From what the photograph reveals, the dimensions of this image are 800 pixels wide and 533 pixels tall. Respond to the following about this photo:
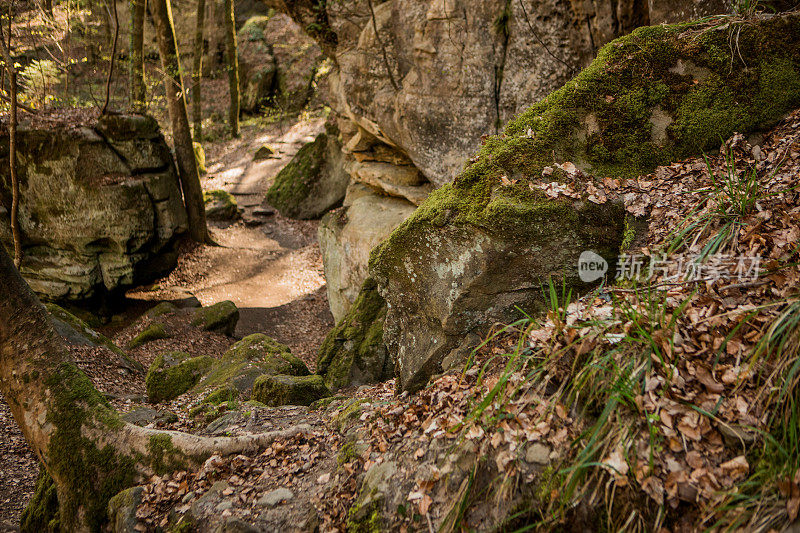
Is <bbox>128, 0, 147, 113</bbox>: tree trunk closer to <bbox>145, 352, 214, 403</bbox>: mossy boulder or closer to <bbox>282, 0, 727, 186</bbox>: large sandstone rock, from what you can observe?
<bbox>282, 0, 727, 186</bbox>: large sandstone rock

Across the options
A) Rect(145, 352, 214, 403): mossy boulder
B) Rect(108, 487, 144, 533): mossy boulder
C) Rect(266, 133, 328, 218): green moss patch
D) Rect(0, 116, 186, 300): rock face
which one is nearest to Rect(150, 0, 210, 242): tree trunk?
Rect(0, 116, 186, 300): rock face

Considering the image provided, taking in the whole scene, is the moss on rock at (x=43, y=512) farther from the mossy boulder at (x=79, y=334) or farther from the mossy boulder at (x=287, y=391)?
the mossy boulder at (x=79, y=334)

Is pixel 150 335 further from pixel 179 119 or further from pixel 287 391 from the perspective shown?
pixel 179 119

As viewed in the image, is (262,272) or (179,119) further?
(262,272)

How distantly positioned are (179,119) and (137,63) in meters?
1.96

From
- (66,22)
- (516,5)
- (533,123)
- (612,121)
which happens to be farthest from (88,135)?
(612,121)

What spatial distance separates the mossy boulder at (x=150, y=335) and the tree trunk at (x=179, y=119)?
175 inches

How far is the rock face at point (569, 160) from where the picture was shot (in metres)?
3.99

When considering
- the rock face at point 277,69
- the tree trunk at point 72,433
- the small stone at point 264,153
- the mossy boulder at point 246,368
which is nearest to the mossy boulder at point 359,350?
the mossy boulder at point 246,368

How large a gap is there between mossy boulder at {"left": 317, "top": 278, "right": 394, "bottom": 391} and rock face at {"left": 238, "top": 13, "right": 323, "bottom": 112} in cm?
1811

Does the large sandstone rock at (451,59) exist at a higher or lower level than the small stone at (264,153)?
higher

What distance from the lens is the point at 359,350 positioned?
7.21m

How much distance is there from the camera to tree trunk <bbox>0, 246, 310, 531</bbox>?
12.4 ft

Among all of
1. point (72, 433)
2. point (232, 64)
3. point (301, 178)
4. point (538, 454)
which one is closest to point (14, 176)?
point (72, 433)
